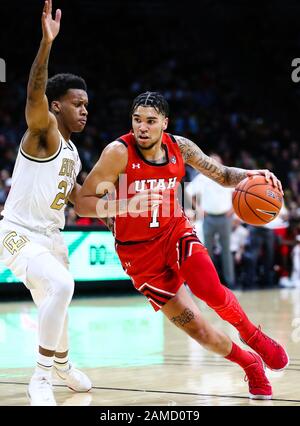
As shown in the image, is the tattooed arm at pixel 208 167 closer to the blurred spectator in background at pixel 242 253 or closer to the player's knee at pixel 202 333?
the player's knee at pixel 202 333

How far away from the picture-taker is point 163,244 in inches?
215

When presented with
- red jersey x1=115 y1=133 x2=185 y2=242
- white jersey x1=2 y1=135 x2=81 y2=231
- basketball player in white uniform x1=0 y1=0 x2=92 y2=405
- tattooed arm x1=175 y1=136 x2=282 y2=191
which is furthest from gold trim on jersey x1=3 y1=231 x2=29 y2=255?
tattooed arm x1=175 y1=136 x2=282 y2=191

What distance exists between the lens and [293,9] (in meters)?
25.6

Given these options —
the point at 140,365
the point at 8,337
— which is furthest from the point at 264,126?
the point at 140,365

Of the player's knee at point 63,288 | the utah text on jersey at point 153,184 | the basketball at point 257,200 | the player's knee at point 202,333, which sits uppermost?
the utah text on jersey at point 153,184

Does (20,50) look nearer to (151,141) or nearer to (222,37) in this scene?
(222,37)

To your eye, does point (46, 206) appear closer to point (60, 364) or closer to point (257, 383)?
point (60, 364)

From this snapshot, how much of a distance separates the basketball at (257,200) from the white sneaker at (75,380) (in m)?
1.55

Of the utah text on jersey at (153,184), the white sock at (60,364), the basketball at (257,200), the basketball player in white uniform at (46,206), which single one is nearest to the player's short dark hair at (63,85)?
the basketball player in white uniform at (46,206)

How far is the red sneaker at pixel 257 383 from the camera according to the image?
5.11 m

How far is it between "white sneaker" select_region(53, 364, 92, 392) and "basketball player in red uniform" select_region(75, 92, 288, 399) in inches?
27.0

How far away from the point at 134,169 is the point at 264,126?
17.0 metres

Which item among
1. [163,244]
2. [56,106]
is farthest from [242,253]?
[56,106]

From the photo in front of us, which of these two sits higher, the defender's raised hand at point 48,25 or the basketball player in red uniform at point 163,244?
the defender's raised hand at point 48,25
